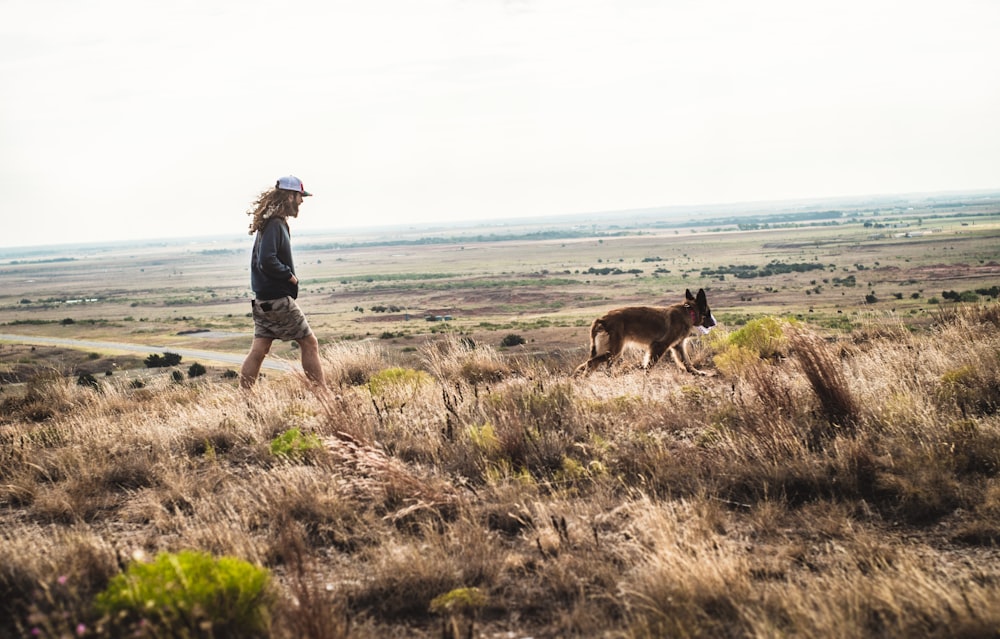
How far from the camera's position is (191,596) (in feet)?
9.27

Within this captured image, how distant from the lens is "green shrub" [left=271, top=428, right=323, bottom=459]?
5.36 m

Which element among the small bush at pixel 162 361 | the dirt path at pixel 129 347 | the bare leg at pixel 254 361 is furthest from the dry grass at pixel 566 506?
the dirt path at pixel 129 347

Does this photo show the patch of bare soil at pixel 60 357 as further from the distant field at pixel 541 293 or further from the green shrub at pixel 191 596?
the green shrub at pixel 191 596

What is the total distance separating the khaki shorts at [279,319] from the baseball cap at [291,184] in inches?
41.8

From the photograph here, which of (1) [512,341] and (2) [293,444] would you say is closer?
(2) [293,444]

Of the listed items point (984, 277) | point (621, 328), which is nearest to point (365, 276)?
point (984, 277)

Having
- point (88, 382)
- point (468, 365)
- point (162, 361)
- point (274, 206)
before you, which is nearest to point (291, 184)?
point (274, 206)

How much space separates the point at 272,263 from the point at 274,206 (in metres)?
0.57

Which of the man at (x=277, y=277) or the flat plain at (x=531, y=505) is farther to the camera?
the man at (x=277, y=277)

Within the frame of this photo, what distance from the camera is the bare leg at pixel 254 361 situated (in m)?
7.27

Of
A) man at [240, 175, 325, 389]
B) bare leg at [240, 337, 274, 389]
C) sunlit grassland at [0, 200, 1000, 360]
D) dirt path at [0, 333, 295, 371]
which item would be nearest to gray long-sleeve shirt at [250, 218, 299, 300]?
man at [240, 175, 325, 389]

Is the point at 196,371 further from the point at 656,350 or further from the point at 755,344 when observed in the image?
the point at 755,344

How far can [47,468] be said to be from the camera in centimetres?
554

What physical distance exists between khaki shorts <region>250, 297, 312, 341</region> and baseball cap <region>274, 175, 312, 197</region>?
3.48 feet
